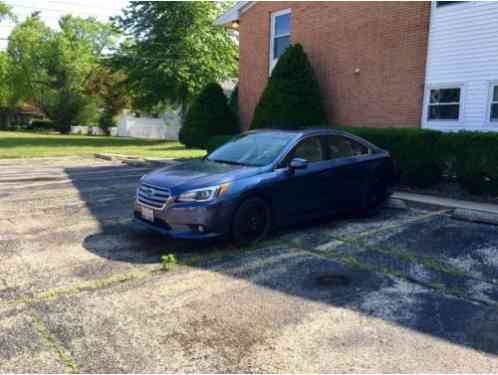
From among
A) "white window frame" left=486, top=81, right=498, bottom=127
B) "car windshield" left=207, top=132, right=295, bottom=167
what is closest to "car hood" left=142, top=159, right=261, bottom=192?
"car windshield" left=207, top=132, right=295, bottom=167

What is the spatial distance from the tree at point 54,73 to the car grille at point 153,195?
47.0 m

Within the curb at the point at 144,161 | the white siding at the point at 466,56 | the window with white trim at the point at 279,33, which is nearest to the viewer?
the white siding at the point at 466,56

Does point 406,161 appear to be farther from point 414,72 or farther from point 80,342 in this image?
point 80,342

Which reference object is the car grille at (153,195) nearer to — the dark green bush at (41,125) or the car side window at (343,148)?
the car side window at (343,148)

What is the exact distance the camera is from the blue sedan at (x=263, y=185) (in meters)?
5.42

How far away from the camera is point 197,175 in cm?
578

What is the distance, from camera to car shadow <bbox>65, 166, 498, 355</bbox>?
3.70 m

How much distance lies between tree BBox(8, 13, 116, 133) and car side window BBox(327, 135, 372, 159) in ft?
154

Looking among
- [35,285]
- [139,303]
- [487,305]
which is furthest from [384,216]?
[35,285]

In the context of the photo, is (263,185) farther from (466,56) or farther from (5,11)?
(5,11)

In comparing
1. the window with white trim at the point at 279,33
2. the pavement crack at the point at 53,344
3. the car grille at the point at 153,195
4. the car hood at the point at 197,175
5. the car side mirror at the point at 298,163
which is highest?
the window with white trim at the point at 279,33

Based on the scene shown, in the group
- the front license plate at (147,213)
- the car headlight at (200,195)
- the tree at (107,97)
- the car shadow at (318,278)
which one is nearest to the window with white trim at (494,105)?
the car shadow at (318,278)

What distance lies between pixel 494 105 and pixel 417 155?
282 cm

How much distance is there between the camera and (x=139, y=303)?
158 inches
